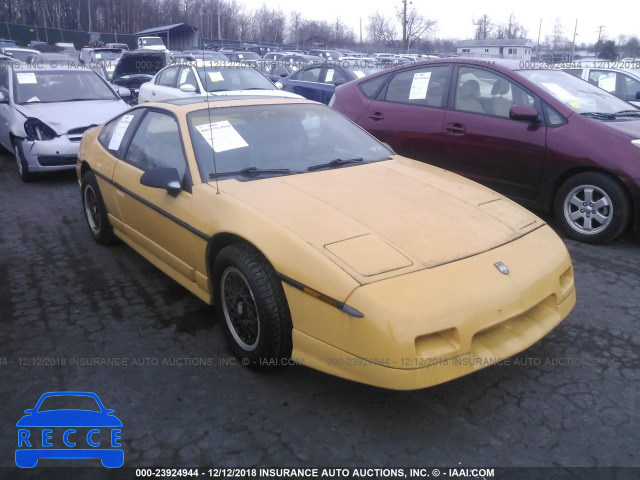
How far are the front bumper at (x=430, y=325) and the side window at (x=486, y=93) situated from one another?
294cm

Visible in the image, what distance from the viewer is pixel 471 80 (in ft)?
18.1

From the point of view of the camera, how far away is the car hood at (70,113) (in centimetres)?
694

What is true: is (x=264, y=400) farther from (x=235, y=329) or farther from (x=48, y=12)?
(x=48, y=12)

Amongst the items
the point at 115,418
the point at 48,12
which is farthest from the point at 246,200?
the point at 48,12

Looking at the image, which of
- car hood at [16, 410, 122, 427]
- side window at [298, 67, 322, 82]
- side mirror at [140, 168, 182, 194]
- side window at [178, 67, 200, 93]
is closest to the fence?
side window at [298, 67, 322, 82]

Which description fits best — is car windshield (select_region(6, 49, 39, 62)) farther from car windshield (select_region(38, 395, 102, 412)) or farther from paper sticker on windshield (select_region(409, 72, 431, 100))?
car windshield (select_region(38, 395, 102, 412))

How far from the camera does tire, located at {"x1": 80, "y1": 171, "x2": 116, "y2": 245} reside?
4.57m

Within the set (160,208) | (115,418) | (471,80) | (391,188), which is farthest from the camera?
(471,80)

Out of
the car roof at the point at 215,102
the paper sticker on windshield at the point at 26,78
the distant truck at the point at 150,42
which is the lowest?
the car roof at the point at 215,102

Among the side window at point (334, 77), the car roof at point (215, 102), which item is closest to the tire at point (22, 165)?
the car roof at point (215, 102)

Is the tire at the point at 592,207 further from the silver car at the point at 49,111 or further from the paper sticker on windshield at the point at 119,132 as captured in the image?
the silver car at the point at 49,111

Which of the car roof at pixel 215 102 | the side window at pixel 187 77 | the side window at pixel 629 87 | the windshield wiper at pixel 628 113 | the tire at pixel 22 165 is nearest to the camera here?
the car roof at pixel 215 102

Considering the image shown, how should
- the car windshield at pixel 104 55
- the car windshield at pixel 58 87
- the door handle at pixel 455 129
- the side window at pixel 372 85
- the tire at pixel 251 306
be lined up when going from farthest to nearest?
the car windshield at pixel 104 55
the car windshield at pixel 58 87
the side window at pixel 372 85
the door handle at pixel 455 129
the tire at pixel 251 306

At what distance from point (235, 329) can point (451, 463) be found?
1.34m
